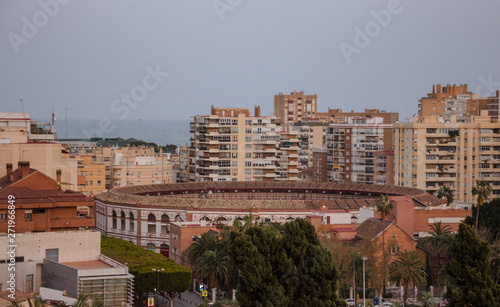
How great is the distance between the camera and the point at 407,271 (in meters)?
68.2

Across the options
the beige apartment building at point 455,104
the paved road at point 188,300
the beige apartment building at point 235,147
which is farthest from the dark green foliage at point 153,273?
the beige apartment building at point 455,104

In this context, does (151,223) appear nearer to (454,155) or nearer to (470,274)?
(470,274)

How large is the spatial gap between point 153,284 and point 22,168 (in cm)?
1205

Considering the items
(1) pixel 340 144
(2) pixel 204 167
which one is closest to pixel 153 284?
(2) pixel 204 167

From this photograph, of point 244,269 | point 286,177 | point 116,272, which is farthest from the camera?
point 286,177

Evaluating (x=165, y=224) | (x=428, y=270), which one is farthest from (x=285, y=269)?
(x=165, y=224)

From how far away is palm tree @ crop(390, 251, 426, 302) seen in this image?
67.9m

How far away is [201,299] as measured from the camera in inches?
2827

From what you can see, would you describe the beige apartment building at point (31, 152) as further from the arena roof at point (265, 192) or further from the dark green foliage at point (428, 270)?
the dark green foliage at point (428, 270)

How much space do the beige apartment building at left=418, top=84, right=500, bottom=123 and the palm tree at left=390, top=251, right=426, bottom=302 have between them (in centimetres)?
9961

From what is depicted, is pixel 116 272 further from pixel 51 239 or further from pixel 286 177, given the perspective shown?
pixel 286 177

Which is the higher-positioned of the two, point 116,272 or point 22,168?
point 22,168

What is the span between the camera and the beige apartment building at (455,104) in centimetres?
16838

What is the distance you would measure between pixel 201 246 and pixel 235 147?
6149 cm
